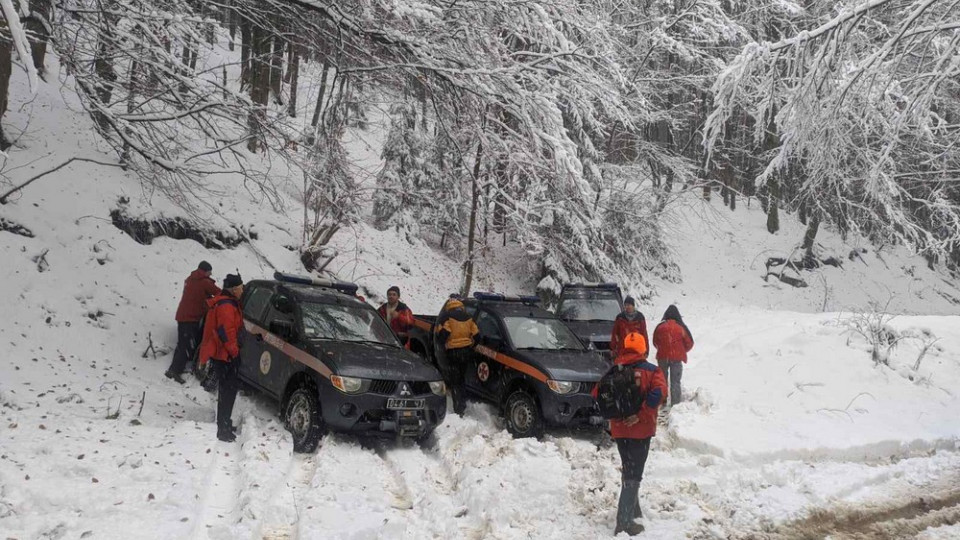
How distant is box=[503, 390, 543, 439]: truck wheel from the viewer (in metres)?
8.76

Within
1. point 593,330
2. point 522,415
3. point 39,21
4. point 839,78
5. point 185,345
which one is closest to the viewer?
point 39,21

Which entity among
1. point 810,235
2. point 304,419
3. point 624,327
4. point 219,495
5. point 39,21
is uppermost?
point 810,235

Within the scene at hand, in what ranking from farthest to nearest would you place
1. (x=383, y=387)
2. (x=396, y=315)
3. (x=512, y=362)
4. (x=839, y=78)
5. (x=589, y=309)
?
(x=589, y=309), (x=396, y=315), (x=512, y=362), (x=383, y=387), (x=839, y=78)

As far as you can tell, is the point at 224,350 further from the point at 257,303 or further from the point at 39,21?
A: the point at 39,21

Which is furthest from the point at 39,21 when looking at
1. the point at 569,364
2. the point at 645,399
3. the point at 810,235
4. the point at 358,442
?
the point at 810,235

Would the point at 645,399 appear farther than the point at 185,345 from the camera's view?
No

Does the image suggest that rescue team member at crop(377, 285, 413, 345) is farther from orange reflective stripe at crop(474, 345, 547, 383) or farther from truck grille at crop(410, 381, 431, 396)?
truck grille at crop(410, 381, 431, 396)

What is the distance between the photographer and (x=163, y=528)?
5.05 m

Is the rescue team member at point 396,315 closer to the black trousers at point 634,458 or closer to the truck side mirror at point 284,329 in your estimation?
the truck side mirror at point 284,329

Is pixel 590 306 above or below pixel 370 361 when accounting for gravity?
above

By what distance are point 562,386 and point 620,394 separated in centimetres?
287

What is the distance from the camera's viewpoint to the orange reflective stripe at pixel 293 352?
7.80m

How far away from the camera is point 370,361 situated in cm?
816

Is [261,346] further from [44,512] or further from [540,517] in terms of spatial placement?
[540,517]
